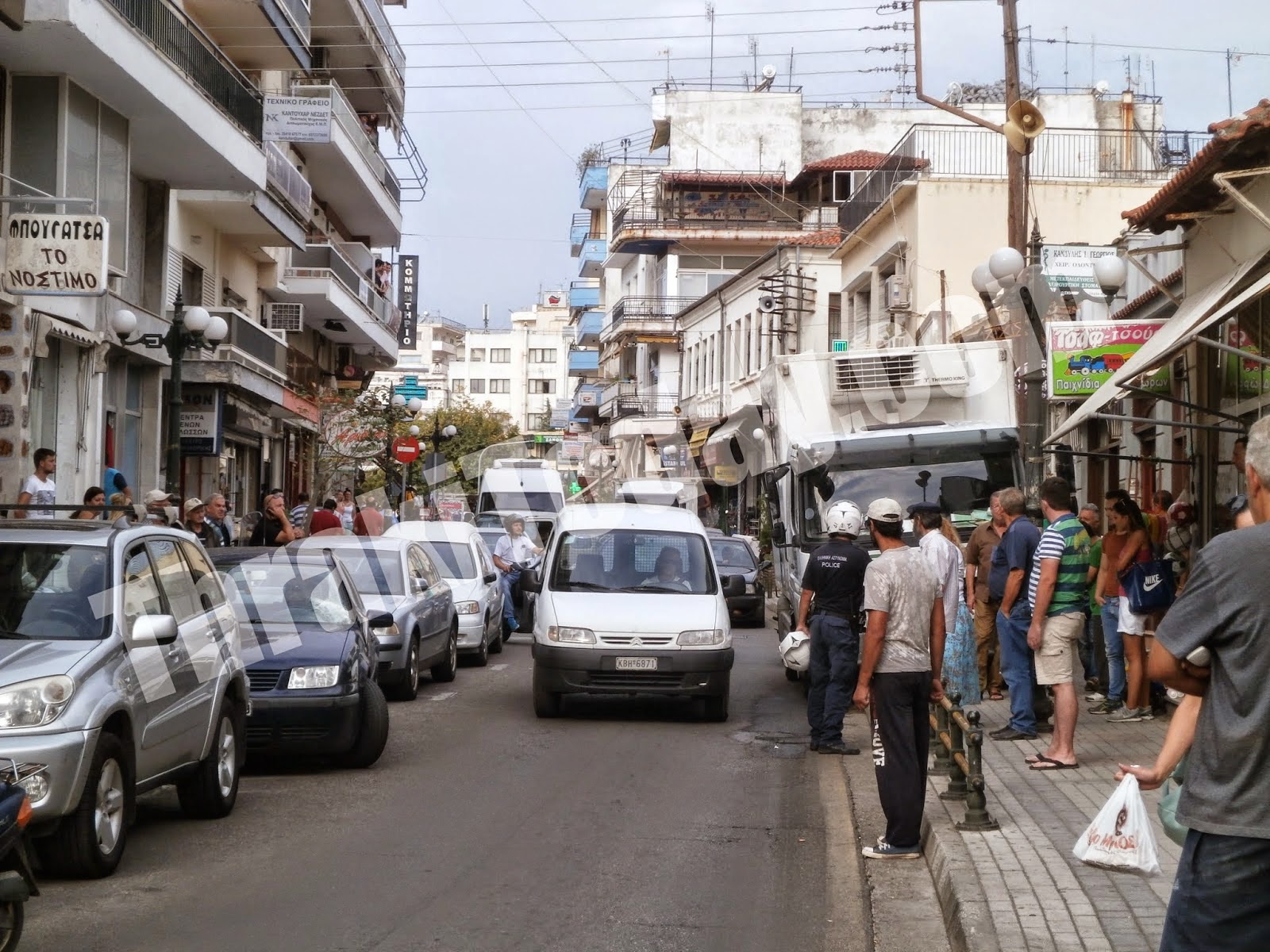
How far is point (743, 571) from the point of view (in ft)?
92.7

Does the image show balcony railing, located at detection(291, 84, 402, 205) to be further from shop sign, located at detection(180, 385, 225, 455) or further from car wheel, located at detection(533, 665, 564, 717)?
car wheel, located at detection(533, 665, 564, 717)

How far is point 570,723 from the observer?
14.4 m

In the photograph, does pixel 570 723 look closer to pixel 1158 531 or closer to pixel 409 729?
pixel 409 729

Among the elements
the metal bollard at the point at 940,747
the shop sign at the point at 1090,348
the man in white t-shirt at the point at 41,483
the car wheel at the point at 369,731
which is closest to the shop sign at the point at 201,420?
the man in white t-shirt at the point at 41,483

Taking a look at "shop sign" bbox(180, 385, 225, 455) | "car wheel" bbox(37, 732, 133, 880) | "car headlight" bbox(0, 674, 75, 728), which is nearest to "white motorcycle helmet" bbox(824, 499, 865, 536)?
"car wheel" bbox(37, 732, 133, 880)

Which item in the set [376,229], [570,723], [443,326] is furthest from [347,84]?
[443,326]

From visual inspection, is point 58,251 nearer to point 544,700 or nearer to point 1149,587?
point 544,700

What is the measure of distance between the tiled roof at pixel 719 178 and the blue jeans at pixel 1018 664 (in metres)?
52.8

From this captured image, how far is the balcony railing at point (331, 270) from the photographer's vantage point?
1411 inches

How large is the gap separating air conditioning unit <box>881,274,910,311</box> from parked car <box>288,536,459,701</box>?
1898 cm

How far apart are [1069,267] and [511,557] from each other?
960 cm

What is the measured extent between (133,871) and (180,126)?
52.1 ft

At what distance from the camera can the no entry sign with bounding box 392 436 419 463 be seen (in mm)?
37188

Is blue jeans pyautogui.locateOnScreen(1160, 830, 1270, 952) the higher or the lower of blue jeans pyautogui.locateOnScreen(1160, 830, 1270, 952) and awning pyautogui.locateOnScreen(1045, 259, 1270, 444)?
the lower
